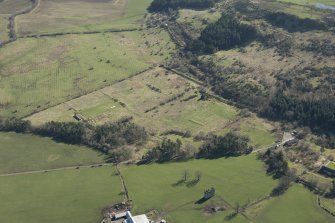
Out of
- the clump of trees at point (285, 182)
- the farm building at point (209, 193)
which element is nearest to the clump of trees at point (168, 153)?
the farm building at point (209, 193)

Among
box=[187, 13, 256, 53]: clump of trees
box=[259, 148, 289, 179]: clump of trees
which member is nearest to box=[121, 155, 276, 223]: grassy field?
box=[259, 148, 289, 179]: clump of trees

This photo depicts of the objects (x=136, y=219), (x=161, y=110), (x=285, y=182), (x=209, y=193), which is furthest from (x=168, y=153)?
(x=285, y=182)

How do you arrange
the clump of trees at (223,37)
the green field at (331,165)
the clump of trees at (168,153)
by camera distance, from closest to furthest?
the green field at (331,165) < the clump of trees at (168,153) < the clump of trees at (223,37)

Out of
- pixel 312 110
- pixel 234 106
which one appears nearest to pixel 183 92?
pixel 234 106

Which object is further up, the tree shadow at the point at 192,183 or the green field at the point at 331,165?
the green field at the point at 331,165

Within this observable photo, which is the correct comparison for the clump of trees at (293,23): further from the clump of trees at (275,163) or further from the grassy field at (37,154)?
the grassy field at (37,154)

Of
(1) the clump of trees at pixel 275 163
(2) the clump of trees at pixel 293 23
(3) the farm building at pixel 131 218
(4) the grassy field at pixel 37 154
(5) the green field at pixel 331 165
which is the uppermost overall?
(2) the clump of trees at pixel 293 23

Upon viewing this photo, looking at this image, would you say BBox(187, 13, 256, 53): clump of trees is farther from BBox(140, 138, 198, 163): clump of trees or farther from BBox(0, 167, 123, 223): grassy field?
BBox(0, 167, 123, 223): grassy field
